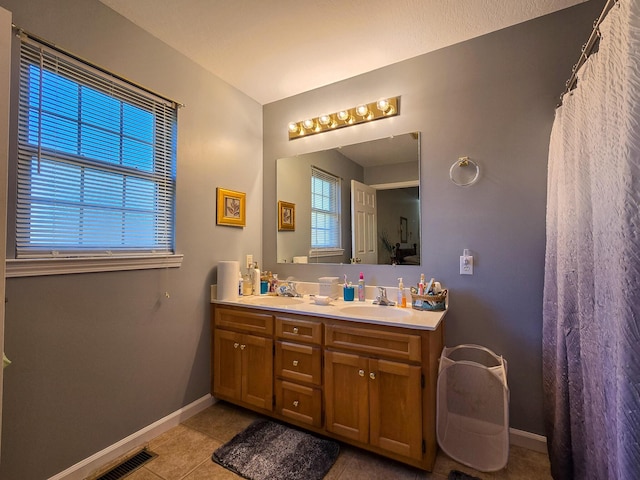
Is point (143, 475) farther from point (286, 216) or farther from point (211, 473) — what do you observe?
point (286, 216)

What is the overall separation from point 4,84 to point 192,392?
200 centimetres

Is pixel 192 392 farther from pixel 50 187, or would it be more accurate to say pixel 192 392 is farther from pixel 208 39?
pixel 208 39

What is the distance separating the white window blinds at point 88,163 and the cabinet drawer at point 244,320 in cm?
63

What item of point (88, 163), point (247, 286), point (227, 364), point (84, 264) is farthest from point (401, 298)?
point (88, 163)

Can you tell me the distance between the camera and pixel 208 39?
6.38 feet

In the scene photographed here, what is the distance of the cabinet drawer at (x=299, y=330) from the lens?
71.0 inches

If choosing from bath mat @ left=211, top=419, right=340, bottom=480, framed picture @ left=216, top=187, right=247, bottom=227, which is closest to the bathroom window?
framed picture @ left=216, top=187, right=247, bottom=227

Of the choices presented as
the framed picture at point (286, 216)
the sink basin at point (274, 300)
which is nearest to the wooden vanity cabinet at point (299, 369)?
the sink basin at point (274, 300)

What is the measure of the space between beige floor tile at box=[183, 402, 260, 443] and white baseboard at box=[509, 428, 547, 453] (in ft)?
5.41

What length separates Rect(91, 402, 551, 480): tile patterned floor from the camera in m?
1.55

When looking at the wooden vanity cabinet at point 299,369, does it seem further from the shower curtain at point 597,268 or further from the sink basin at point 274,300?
the shower curtain at point 597,268

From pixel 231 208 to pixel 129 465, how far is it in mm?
1738

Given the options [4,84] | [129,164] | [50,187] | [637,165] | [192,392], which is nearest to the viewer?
[637,165]

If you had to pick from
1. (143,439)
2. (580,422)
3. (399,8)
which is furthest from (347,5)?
(143,439)
